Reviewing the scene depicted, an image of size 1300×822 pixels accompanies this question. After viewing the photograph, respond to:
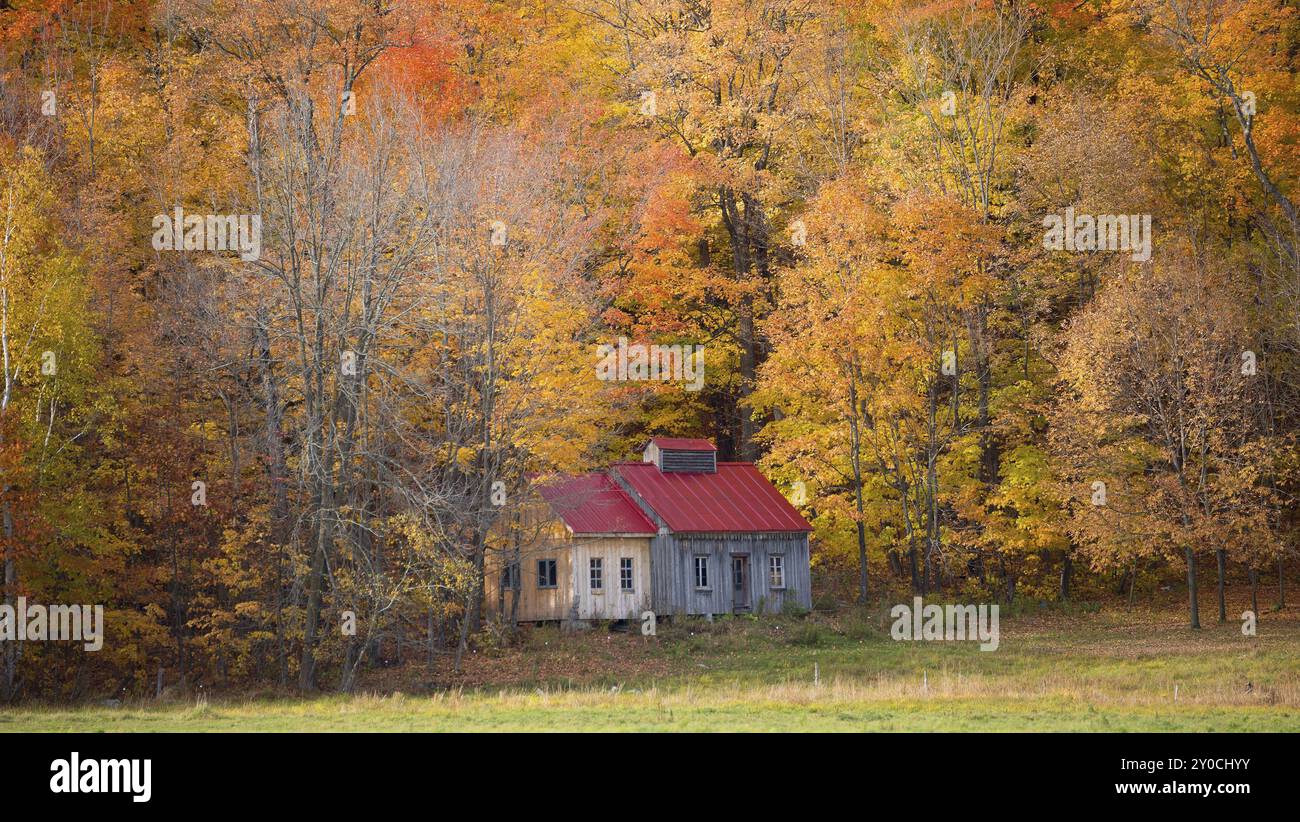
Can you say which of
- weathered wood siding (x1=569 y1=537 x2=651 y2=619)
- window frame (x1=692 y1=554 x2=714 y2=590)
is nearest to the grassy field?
weathered wood siding (x1=569 y1=537 x2=651 y2=619)

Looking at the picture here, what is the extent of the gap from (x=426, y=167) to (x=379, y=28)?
49.0ft

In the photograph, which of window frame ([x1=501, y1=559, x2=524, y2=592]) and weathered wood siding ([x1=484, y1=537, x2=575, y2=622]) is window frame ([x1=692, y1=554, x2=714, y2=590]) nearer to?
weathered wood siding ([x1=484, y1=537, x2=575, y2=622])

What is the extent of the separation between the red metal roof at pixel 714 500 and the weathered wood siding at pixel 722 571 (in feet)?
0.97

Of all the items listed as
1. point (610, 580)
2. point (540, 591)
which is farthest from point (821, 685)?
point (540, 591)

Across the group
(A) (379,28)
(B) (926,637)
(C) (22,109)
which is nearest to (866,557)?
(B) (926,637)

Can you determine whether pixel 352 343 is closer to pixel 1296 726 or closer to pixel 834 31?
pixel 1296 726

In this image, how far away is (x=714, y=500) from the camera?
39.4 meters

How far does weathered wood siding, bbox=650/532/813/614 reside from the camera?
37.5 meters

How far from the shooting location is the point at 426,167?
3222cm

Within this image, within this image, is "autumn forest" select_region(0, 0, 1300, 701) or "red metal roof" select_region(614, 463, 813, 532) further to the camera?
"red metal roof" select_region(614, 463, 813, 532)

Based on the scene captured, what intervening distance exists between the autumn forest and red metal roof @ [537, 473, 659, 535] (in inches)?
74.3

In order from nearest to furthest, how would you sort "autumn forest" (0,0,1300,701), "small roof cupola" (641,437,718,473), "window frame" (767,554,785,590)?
1. "autumn forest" (0,0,1300,701)
2. "window frame" (767,554,785,590)
3. "small roof cupola" (641,437,718,473)

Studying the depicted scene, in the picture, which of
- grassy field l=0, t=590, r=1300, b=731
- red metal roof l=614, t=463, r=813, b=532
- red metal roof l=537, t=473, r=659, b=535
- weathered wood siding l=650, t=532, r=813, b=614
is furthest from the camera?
red metal roof l=614, t=463, r=813, b=532

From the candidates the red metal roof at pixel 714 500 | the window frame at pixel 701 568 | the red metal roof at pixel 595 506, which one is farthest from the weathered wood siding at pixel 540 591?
the window frame at pixel 701 568
